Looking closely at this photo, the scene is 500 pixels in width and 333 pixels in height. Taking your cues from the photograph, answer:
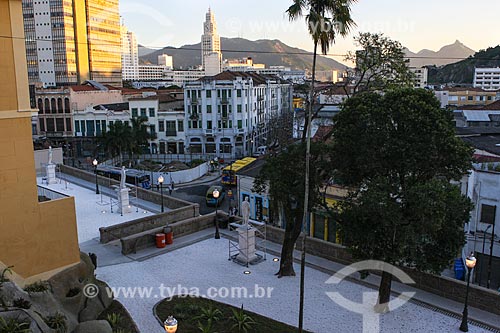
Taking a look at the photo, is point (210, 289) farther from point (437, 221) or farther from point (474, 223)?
point (474, 223)

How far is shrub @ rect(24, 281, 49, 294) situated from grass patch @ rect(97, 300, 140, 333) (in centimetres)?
189

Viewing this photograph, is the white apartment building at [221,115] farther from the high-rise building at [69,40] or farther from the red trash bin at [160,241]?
the high-rise building at [69,40]

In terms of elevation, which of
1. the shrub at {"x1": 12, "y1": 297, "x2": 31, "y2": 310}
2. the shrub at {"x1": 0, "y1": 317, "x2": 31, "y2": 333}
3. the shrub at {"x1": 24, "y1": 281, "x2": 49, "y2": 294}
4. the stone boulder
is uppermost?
the shrub at {"x1": 0, "y1": 317, "x2": 31, "y2": 333}

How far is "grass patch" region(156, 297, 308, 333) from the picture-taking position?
13133mm

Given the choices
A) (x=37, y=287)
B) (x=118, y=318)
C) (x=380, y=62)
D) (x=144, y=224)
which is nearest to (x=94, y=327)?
(x=118, y=318)

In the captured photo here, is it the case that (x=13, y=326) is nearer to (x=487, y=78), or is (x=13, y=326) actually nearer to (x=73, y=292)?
(x=73, y=292)

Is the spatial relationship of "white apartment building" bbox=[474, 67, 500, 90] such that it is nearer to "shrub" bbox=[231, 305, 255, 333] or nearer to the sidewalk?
the sidewalk

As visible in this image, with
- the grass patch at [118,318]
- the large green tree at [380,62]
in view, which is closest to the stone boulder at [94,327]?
the grass patch at [118,318]

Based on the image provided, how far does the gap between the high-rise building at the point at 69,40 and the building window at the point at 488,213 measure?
300 ft

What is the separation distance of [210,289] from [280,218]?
1158cm

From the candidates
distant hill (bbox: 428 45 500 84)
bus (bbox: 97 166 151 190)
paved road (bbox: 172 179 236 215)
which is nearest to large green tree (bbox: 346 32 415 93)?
paved road (bbox: 172 179 236 215)

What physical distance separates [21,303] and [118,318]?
9.43 feet

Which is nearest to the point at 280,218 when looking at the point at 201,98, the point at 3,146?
the point at 3,146

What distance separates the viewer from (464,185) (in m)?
21.5
